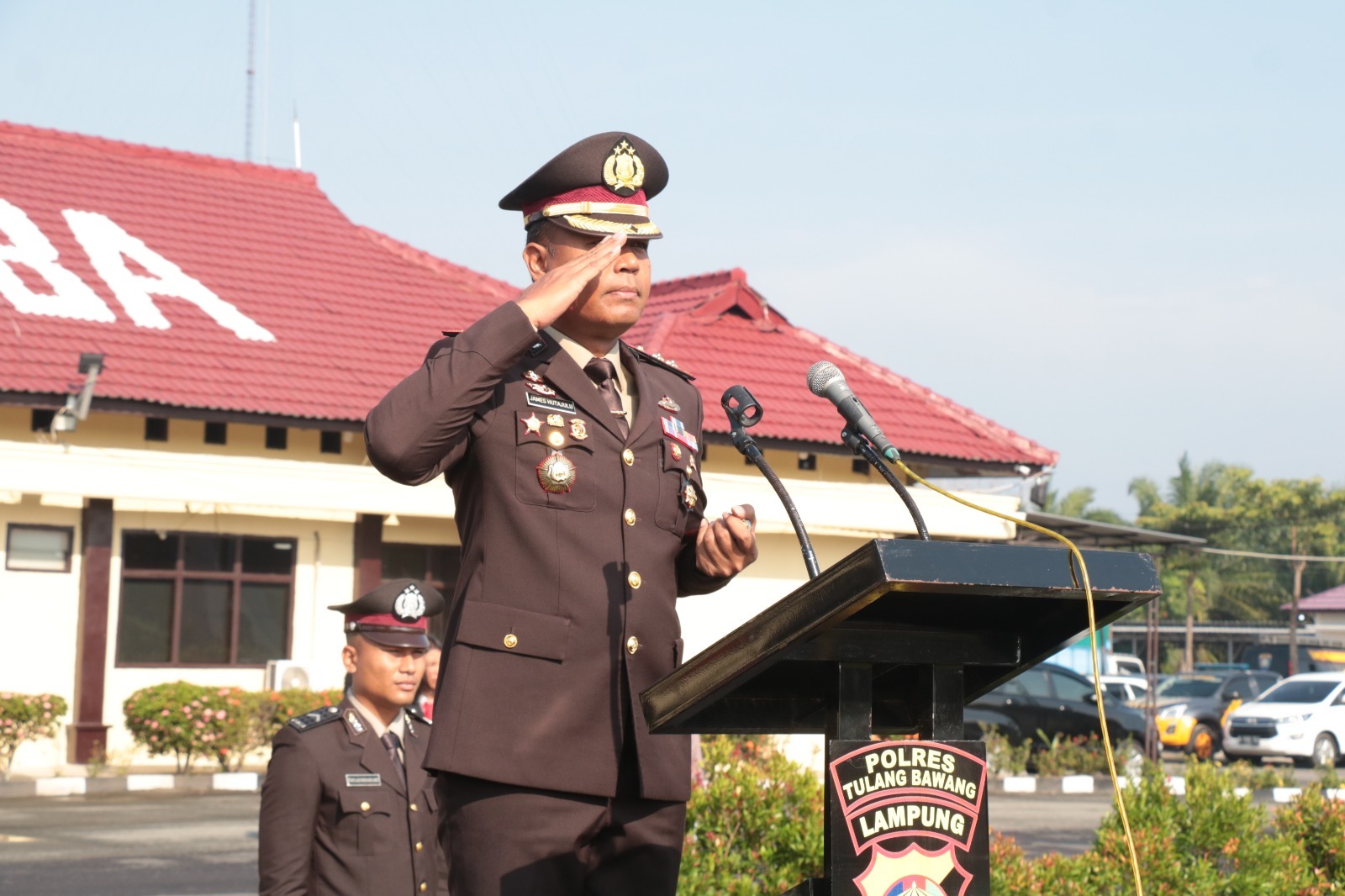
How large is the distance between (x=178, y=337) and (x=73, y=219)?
2.63 meters

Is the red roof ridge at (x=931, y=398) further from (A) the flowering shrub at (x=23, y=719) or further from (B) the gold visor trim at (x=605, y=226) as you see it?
(B) the gold visor trim at (x=605, y=226)

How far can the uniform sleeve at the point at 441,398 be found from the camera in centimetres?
300

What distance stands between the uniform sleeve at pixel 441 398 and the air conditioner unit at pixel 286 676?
16635 mm

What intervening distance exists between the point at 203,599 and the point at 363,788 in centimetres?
1525

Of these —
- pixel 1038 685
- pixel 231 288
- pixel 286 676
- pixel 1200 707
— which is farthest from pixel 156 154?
pixel 1200 707

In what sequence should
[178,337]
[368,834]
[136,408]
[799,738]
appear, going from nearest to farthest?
1. [368,834]
2. [136,408]
3. [178,337]
4. [799,738]

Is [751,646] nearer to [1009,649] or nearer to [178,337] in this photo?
[1009,649]

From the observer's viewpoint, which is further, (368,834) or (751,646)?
(368,834)

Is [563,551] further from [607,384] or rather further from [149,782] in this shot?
[149,782]

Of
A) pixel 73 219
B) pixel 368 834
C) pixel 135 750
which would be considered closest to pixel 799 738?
pixel 135 750

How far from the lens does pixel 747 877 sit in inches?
244

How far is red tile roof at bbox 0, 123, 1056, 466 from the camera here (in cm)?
1895

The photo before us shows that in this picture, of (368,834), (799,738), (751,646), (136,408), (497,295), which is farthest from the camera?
(497,295)

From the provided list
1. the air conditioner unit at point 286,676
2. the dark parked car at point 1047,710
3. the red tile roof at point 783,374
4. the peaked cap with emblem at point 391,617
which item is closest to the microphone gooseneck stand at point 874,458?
the peaked cap with emblem at point 391,617
